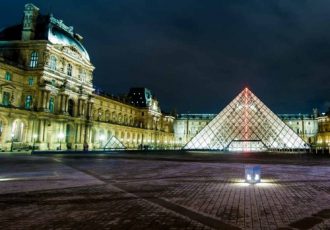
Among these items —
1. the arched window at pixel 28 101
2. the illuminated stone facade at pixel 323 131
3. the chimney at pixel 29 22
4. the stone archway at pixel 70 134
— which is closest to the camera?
the arched window at pixel 28 101

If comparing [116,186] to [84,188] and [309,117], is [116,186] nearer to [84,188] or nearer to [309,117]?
[84,188]

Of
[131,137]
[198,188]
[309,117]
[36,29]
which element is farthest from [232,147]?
[309,117]

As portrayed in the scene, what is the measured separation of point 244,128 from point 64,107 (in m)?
27.3

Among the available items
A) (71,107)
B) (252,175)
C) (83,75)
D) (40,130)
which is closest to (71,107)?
(71,107)

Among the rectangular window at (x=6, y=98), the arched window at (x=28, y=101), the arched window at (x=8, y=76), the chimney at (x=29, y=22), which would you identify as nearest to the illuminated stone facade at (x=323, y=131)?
the arched window at (x=28, y=101)

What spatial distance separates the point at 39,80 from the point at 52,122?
226 inches

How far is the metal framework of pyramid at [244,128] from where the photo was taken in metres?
46.2

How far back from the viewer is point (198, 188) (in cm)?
811

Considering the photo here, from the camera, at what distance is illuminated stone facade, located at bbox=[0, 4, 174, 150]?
35938 mm

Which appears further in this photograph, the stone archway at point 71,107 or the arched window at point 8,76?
the stone archway at point 71,107

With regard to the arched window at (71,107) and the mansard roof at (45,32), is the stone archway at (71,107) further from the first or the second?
the mansard roof at (45,32)

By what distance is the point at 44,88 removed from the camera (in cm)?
3816

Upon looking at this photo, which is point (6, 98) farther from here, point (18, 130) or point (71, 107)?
point (71, 107)

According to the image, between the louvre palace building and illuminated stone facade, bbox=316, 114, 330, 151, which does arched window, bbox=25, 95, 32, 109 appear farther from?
illuminated stone facade, bbox=316, 114, 330, 151
